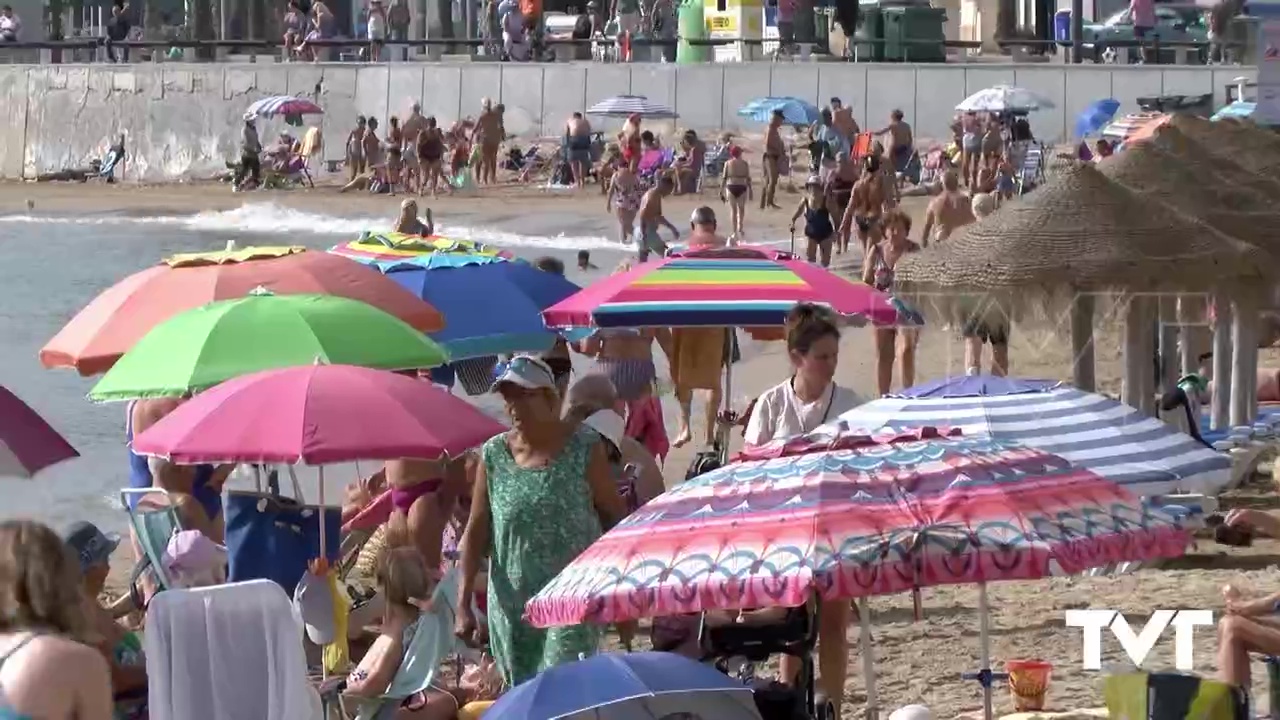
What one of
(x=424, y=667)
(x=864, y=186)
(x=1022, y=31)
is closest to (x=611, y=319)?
(x=424, y=667)

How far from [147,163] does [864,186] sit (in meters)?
25.3

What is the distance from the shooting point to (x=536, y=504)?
6.69m

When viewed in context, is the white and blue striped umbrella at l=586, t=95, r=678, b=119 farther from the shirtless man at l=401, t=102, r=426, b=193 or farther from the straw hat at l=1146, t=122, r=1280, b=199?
the straw hat at l=1146, t=122, r=1280, b=199

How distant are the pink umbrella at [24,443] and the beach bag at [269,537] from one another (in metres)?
0.70

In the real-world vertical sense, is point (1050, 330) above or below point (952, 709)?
above

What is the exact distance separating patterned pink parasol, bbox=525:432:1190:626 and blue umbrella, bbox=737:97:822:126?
93.2ft

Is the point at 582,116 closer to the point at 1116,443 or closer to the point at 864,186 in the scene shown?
the point at 864,186

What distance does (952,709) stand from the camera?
771 centimetres

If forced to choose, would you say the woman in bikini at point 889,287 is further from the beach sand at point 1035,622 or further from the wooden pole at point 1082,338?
the wooden pole at point 1082,338

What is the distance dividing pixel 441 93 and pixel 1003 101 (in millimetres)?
11257

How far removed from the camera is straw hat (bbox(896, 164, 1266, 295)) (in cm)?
Result: 976

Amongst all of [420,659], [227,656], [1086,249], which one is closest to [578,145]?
[1086,249]

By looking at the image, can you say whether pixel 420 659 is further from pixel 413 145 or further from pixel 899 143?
pixel 413 145

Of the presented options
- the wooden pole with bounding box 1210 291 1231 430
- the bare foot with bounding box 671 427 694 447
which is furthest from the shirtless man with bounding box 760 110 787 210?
the wooden pole with bounding box 1210 291 1231 430
